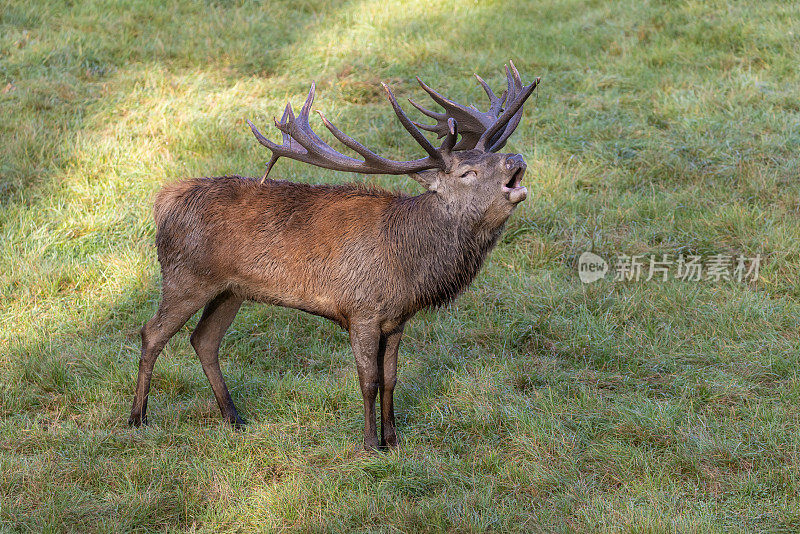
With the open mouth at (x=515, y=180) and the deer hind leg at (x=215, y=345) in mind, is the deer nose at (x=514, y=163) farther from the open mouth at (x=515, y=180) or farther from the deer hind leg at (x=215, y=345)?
the deer hind leg at (x=215, y=345)

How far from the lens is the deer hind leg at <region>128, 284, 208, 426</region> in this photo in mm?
4598

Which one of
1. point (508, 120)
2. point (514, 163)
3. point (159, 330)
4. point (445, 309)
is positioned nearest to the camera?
point (514, 163)

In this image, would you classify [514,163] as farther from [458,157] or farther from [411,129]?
[411,129]

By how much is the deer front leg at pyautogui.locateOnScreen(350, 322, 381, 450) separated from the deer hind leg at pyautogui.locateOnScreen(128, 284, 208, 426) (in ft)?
3.06

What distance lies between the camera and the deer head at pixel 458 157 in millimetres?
3971

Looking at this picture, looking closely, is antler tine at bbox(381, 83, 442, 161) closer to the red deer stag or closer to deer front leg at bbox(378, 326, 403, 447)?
the red deer stag

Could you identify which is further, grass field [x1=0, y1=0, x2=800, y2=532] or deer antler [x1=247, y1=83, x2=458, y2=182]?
deer antler [x1=247, y1=83, x2=458, y2=182]

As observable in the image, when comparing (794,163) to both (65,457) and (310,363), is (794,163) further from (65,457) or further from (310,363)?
(65,457)

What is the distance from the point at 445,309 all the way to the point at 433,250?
1.68 m

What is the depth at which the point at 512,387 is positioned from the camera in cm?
498

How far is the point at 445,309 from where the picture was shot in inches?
231

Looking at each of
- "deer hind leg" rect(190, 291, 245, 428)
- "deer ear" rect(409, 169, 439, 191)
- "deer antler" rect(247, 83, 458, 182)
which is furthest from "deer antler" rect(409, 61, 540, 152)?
"deer hind leg" rect(190, 291, 245, 428)

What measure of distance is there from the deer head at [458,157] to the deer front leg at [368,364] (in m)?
0.79

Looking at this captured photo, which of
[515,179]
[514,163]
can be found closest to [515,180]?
[515,179]
